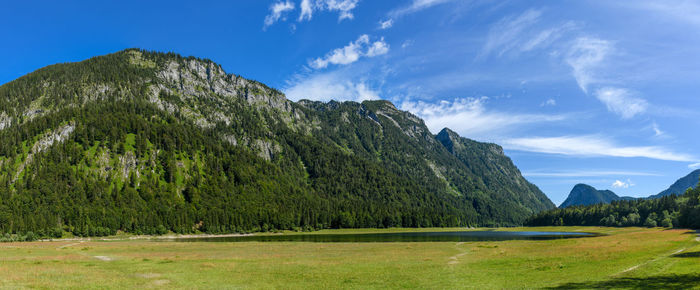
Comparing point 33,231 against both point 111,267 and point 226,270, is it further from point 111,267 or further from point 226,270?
point 226,270

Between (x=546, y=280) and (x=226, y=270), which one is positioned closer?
(x=546, y=280)

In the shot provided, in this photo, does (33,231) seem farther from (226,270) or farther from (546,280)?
(546,280)

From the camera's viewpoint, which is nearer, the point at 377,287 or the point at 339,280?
the point at 377,287

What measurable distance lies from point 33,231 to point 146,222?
44.3 meters

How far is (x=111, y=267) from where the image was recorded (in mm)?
49281

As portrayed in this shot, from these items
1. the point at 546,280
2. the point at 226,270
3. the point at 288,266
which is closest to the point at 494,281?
the point at 546,280

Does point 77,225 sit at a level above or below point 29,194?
below

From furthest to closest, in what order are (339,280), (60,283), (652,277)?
(339,280) < (60,283) < (652,277)

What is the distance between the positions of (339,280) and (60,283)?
26.0m

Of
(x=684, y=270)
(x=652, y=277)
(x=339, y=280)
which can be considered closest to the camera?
(x=652, y=277)

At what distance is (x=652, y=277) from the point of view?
3033 cm

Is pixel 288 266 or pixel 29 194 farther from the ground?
pixel 29 194

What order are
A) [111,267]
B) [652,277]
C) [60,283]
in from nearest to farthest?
[652,277], [60,283], [111,267]

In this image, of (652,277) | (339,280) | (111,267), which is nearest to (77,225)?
(111,267)
